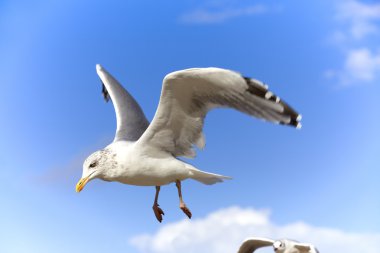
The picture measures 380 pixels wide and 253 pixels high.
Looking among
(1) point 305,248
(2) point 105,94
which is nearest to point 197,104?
(1) point 305,248

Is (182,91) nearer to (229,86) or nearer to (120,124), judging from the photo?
(229,86)

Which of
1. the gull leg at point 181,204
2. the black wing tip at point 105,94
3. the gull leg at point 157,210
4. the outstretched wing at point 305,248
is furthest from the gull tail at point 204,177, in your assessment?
the black wing tip at point 105,94

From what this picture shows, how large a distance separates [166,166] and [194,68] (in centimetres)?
106

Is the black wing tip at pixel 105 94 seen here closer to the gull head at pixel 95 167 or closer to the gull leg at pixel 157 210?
the gull leg at pixel 157 210

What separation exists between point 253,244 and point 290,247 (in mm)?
419

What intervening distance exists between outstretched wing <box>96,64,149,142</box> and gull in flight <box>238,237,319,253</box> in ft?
5.03

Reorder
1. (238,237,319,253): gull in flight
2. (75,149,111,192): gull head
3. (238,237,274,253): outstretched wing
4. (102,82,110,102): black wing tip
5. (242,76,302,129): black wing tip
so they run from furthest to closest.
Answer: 1. (102,82,110,102): black wing tip
2. (75,149,111,192): gull head
3. (238,237,274,253): outstretched wing
4. (238,237,319,253): gull in flight
5. (242,76,302,129): black wing tip

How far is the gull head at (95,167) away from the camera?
634 centimetres

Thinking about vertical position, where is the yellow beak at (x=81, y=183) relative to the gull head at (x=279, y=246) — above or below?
above

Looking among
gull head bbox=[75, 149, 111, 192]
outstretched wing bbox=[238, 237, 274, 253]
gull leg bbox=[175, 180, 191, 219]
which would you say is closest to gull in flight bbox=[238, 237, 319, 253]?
outstretched wing bbox=[238, 237, 274, 253]

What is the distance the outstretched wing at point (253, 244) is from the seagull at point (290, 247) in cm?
14

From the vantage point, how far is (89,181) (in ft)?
20.9

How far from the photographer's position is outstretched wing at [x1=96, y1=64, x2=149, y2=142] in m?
7.10

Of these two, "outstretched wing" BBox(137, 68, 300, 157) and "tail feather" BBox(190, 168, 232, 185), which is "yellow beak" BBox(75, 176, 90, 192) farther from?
"tail feather" BBox(190, 168, 232, 185)
